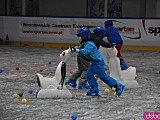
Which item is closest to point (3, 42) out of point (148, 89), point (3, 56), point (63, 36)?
point (63, 36)

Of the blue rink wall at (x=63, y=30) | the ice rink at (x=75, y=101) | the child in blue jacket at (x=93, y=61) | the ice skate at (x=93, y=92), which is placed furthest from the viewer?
the blue rink wall at (x=63, y=30)

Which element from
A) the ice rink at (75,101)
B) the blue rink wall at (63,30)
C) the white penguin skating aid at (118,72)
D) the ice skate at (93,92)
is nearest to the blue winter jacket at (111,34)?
the ice rink at (75,101)

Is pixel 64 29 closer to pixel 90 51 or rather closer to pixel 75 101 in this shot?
pixel 90 51

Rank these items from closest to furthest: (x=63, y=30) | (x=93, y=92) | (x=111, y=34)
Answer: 1. (x=93, y=92)
2. (x=111, y=34)
3. (x=63, y=30)

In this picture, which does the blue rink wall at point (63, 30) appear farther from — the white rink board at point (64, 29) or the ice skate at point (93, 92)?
the ice skate at point (93, 92)

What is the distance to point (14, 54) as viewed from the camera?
65.2 feet

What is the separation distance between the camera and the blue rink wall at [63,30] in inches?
884

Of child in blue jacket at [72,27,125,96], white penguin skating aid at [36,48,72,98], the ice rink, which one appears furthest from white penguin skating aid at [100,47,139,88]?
white penguin skating aid at [36,48,72,98]

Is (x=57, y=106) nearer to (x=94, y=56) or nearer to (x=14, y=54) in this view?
(x=94, y=56)

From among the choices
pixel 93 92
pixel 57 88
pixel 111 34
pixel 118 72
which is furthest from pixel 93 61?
pixel 111 34

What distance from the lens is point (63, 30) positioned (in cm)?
2328

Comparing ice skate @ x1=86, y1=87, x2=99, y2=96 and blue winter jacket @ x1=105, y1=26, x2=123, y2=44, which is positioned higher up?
blue winter jacket @ x1=105, y1=26, x2=123, y2=44

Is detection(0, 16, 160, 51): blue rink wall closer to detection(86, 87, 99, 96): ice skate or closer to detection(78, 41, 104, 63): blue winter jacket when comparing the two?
detection(86, 87, 99, 96): ice skate

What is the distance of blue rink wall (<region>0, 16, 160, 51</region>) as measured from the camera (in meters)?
22.5
